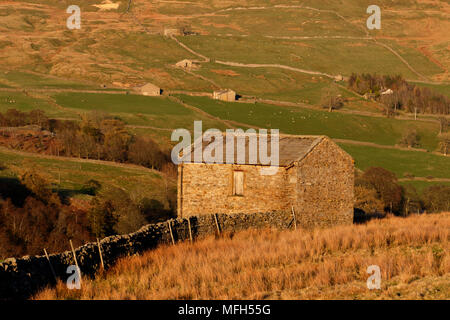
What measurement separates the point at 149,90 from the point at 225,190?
3251 inches

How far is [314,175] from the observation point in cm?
2950

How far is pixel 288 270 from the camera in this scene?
1822 centimetres

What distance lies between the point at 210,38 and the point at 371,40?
44273 mm

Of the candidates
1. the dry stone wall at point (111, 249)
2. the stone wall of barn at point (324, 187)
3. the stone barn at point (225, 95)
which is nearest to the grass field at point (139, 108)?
the stone barn at point (225, 95)

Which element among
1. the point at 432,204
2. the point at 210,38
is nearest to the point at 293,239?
the point at 432,204

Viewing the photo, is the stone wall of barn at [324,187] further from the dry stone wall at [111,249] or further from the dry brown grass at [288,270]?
the dry brown grass at [288,270]

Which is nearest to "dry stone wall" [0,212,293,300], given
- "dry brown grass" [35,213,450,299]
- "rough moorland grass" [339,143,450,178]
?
"dry brown grass" [35,213,450,299]

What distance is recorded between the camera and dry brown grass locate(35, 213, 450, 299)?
16.0 meters

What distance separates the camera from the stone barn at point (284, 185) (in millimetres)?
29141

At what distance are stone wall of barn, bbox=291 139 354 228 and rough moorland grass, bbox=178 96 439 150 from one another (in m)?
59.3

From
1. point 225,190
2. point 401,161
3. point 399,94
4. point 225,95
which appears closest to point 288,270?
point 225,190

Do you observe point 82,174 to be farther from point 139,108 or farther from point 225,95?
point 225,95

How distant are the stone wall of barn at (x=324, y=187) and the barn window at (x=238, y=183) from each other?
7.75 ft
